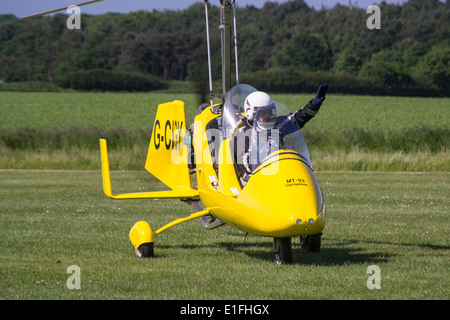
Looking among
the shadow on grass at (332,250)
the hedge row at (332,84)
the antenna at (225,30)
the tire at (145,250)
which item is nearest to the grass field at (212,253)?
the shadow on grass at (332,250)

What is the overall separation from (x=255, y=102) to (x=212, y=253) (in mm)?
2217

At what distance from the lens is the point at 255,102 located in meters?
7.73

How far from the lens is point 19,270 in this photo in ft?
25.1

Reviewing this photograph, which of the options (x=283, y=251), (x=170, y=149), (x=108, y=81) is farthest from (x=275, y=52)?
(x=283, y=251)

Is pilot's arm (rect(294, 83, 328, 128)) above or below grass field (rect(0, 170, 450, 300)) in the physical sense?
above

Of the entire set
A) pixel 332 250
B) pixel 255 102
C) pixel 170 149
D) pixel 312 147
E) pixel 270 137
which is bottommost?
pixel 312 147

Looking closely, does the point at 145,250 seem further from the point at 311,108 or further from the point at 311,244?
the point at 311,108

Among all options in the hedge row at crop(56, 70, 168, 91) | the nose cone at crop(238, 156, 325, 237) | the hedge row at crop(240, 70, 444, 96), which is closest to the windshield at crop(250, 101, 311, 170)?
the nose cone at crop(238, 156, 325, 237)

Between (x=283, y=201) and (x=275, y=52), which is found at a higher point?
(x=283, y=201)

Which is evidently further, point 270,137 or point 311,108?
point 311,108

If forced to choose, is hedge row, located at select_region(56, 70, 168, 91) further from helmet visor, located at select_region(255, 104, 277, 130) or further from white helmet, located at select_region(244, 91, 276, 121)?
helmet visor, located at select_region(255, 104, 277, 130)

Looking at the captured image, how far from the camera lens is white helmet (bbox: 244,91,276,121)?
7.71 metres

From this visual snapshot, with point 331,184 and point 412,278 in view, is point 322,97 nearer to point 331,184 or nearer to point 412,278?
point 412,278
